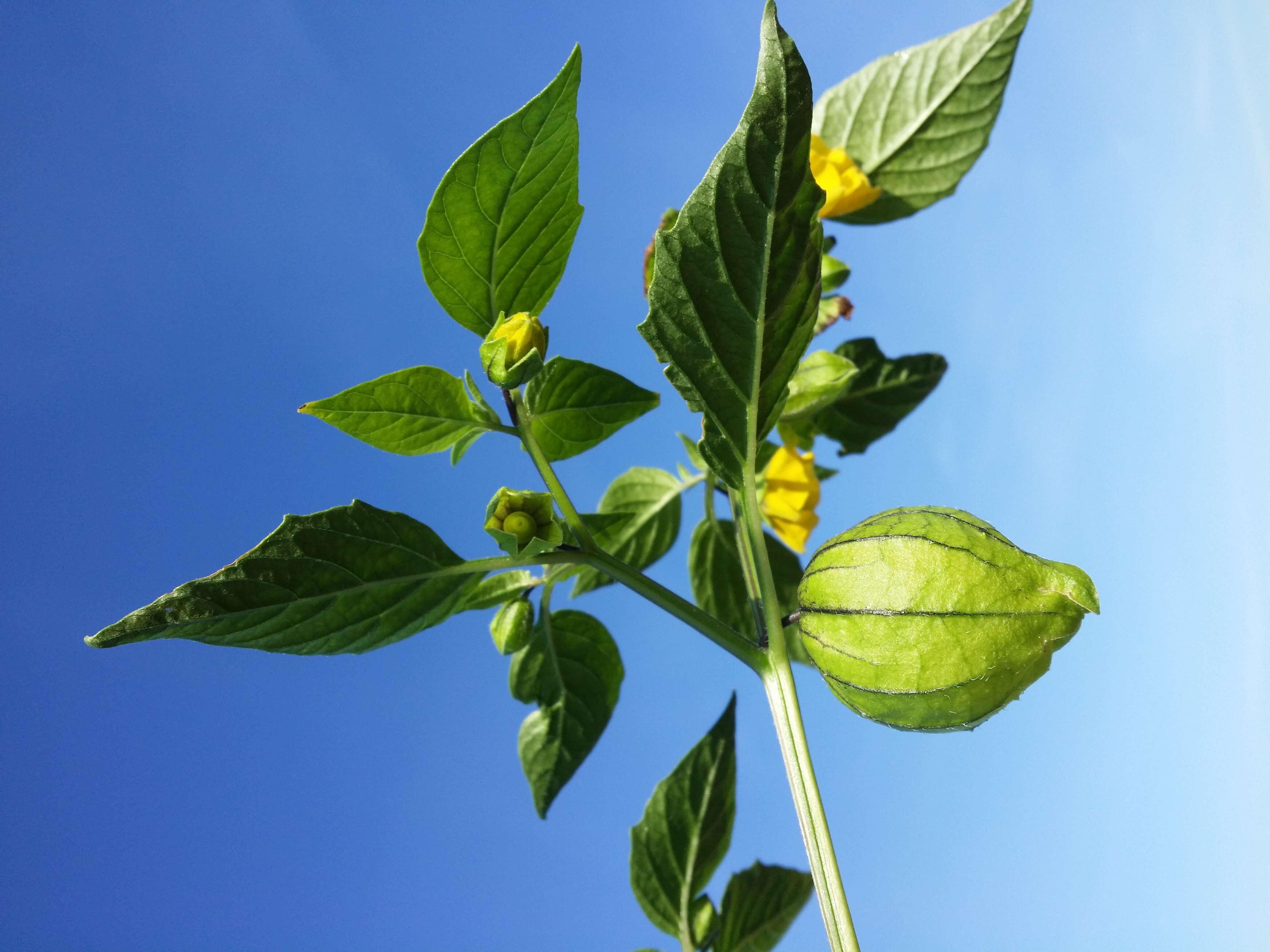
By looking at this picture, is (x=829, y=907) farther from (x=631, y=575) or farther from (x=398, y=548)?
(x=398, y=548)

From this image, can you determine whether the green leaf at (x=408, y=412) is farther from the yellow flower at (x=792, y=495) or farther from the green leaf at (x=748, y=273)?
the yellow flower at (x=792, y=495)

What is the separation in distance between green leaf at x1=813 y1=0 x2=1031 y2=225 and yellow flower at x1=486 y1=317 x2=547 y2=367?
0.51 m

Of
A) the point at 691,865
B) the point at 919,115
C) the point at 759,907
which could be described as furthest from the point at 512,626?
the point at 919,115

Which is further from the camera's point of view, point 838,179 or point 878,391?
point 878,391

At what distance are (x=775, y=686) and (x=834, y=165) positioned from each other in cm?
59

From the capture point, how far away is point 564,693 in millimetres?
944

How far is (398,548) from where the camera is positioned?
683 mm

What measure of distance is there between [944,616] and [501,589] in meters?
0.40

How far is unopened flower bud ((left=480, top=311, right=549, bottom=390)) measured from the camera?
0.66m

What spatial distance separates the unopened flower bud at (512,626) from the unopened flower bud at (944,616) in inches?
12.1

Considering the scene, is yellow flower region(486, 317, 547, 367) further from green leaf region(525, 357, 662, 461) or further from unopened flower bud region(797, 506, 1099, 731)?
unopened flower bud region(797, 506, 1099, 731)

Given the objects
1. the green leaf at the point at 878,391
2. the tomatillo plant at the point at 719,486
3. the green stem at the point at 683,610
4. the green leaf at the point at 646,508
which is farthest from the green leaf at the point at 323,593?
the green leaf at the point at 878,391

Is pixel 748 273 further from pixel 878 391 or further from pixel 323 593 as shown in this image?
pixel 878 391

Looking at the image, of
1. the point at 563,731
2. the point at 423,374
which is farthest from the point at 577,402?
the point at 563,731
